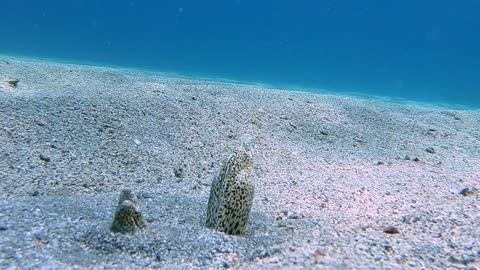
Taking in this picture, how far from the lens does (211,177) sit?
6086mm

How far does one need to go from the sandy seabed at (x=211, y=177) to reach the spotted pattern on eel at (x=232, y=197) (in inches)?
6.1

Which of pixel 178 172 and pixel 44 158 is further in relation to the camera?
pixel 178 172

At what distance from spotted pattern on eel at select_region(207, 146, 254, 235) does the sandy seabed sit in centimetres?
15

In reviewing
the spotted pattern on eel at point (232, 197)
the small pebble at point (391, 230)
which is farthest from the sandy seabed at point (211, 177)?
the spotted pattern on eel at point (232, 197)

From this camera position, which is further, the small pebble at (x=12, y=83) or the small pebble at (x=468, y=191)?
the small pebble at (x=12, y=83)

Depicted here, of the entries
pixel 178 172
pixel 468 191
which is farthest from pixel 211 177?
pixel 468 191

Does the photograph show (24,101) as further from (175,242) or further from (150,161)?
(175,242)

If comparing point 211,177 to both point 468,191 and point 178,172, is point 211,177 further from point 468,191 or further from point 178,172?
point 468,191

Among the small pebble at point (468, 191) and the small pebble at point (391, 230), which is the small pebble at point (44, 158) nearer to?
the small pebble at point (391, 230)

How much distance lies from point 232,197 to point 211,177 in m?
2.32

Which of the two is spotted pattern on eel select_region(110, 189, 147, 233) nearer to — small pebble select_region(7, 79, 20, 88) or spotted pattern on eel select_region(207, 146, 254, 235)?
spotted pattern on eel select_region(207, 146, 254, 235)

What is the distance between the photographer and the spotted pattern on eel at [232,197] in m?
3.76

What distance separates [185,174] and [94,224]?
2.56 metres

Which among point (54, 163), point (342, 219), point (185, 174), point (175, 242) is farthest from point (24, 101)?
point (342, 219)
